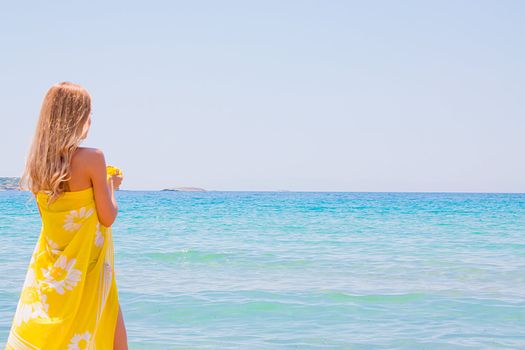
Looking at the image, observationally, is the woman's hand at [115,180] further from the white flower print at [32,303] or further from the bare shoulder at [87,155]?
the white flower print at [32,303]

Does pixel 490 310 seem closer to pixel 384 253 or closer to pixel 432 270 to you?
pixel 432 270

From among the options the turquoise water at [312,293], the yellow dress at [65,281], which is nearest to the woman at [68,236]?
the yellow dress at [65,281]

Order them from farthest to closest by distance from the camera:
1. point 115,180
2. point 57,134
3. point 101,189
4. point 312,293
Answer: point 312,293
point 115,180
point 101,189
point 57,134

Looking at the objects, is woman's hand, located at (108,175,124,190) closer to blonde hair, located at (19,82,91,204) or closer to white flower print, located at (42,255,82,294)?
blonde hair, located at (19,82,91,204)

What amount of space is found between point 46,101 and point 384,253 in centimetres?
1013

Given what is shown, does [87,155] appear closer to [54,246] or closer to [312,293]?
[54,246]

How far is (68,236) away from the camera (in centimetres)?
311

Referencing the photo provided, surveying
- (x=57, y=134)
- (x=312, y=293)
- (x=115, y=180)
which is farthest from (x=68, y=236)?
(x=312, y=293)

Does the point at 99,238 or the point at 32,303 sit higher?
the point at 99,238

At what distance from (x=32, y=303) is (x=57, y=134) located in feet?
2.70

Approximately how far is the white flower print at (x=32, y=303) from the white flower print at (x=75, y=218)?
0.31 meters

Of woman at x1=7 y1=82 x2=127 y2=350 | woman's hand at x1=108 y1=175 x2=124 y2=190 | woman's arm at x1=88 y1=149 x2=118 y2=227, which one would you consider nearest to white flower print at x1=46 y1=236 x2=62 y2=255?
woman at x1=7 y1=82 x2=127 y2=350

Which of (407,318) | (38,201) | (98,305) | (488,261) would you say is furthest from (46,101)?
(488,261)

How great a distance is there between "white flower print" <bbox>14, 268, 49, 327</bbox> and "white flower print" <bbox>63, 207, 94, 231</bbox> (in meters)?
0.31
